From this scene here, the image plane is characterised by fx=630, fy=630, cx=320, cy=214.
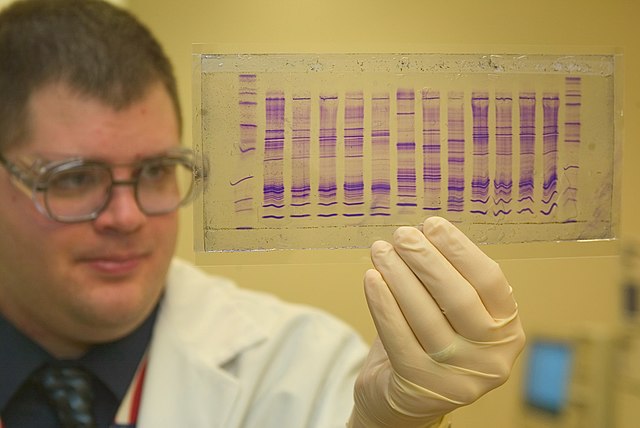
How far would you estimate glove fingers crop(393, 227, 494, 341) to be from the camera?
700 millimetres

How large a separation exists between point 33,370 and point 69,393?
69mm

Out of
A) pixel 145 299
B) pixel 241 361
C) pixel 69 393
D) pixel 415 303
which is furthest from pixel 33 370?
pixel 415 303

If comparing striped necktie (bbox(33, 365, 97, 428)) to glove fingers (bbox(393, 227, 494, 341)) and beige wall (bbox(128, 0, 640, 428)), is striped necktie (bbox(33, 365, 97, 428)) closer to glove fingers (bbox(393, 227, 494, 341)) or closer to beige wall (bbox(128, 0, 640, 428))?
beige wall (bbox(128, 0, 640, 428))

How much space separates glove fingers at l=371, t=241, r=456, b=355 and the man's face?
0.30 m

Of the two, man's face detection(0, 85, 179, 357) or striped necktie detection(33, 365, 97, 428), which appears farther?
striped necktie detection(33, 365, 97, 428)

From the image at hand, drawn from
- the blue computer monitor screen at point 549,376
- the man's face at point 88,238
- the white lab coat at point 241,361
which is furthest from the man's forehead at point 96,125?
the blue computer monitor screen at point 549,376

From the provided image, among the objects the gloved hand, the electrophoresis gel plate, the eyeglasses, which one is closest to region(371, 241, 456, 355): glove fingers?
the gloved hand

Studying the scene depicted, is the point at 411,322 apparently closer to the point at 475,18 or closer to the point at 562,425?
the point at 562,425

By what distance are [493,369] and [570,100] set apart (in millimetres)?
386

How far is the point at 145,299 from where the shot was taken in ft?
2.98

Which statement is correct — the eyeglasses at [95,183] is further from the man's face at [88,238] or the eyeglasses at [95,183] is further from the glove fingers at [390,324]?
the glove fingers at [390,324]

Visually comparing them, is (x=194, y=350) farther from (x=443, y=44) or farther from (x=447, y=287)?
(x=443, y=44)

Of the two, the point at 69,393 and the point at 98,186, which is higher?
the point at 98,186

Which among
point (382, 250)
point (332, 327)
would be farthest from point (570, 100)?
point (332, 327)
